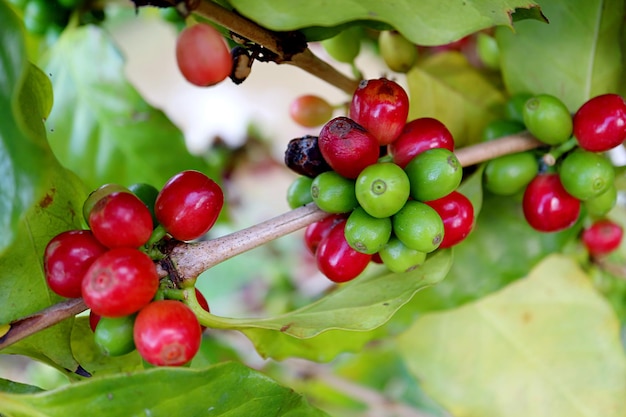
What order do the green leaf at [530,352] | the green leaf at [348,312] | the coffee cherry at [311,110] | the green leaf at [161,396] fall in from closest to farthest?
1. the green leaf at [161,396]
2. the green leaf at [348,312]
3. the coffee cherry at [311,110]
4. the green leaf at [530,352]

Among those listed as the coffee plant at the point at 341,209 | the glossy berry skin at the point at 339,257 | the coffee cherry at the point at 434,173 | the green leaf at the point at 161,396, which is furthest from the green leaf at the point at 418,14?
the green leaf at the point at 161,396

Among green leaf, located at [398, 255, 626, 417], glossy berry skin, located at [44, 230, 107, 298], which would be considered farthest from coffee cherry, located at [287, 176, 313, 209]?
green leaf, located at [398, 255, 626, 417]

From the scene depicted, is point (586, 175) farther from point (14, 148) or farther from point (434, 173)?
point (14, 148)

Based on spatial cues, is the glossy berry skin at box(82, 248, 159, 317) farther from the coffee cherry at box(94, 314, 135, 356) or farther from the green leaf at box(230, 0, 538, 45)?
the green leaf at box(230, 0, 538, 45)

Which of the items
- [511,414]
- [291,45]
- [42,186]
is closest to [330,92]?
[511,414]

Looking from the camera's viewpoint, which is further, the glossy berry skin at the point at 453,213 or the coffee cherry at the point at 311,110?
the coffee cherry at the point at 311,110

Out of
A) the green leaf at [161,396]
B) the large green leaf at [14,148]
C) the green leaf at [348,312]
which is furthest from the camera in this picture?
the green leaf at [348,312]

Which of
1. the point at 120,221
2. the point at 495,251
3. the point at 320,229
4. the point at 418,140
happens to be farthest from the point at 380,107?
the point at 495,251

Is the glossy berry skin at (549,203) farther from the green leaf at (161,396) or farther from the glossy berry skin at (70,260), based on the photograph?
the glossy berry skin at (70,260)
